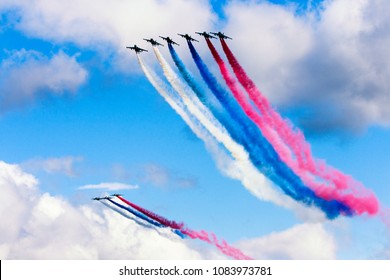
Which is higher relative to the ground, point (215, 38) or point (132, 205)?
point (215, 38)

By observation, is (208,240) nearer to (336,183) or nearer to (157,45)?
(336,183)

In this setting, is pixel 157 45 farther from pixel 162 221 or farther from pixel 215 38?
pixel 162 221

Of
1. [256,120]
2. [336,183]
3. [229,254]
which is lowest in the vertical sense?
[229,254]

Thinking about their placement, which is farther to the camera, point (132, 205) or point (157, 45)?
point (132, 205)

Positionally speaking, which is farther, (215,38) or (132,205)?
(132,205)

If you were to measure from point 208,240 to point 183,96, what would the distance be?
29.8m

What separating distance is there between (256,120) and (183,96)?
14167 millimetres

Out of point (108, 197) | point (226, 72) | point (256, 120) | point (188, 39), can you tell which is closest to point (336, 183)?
point (256, 120)

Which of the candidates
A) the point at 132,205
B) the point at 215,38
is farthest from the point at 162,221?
the point at 215,38

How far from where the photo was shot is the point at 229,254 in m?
156

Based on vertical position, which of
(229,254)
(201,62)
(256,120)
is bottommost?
(229,254)

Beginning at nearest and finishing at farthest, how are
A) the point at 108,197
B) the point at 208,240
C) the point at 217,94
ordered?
the point at 217,94 → the point at 208,240 → the point at 108,197

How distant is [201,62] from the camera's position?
5910 inches

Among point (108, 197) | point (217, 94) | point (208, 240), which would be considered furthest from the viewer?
point (108, 197)
